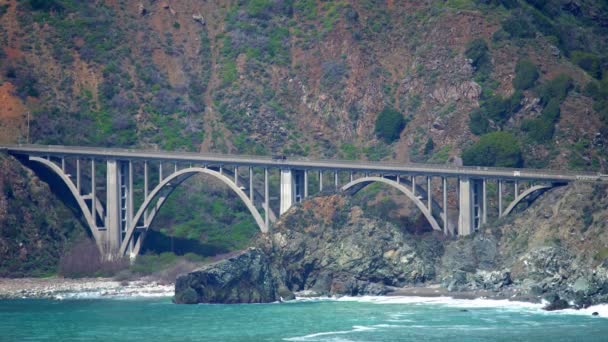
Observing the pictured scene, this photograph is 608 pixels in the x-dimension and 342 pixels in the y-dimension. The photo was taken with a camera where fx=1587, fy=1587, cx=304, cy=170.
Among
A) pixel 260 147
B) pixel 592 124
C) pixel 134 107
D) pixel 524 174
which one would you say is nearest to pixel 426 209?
pixel 524 174

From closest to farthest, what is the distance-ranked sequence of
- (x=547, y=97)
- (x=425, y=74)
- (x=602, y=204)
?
(x=602, y=204) → (x=547, y=97) → (x=425, y=74)

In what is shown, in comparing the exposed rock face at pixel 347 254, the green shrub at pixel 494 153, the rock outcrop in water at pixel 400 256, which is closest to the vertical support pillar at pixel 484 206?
the rock outcrop in water at pixel 400 256

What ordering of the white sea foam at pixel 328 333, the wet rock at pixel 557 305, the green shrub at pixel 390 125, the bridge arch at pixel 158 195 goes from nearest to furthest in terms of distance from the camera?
the white sea foam at pixel 328 333, the wet rock at pixel 557 305, the bridge arch at pixel 158 195, the green shrub at pixel 390 125

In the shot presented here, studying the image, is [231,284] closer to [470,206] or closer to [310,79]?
[470,206]

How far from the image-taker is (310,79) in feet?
563

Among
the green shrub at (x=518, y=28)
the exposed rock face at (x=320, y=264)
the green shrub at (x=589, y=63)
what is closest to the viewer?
the exposed rock face at (x=320, y=264)

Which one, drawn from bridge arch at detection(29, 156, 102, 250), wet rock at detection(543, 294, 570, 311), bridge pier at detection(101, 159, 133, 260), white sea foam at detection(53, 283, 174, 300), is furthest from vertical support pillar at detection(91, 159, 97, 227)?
wet rock at detection(543, 294, 570, 311)

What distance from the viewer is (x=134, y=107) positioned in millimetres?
170000

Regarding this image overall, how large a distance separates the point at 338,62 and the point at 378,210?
32.7m

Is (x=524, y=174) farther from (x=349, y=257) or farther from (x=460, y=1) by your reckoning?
(x=460, y=1)

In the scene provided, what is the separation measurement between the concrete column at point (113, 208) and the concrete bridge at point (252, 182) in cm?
9

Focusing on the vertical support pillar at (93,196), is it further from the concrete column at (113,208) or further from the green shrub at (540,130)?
the green shrub at (540,130)

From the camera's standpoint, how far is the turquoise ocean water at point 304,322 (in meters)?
106

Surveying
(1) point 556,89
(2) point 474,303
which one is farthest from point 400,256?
(1) point 556,89
